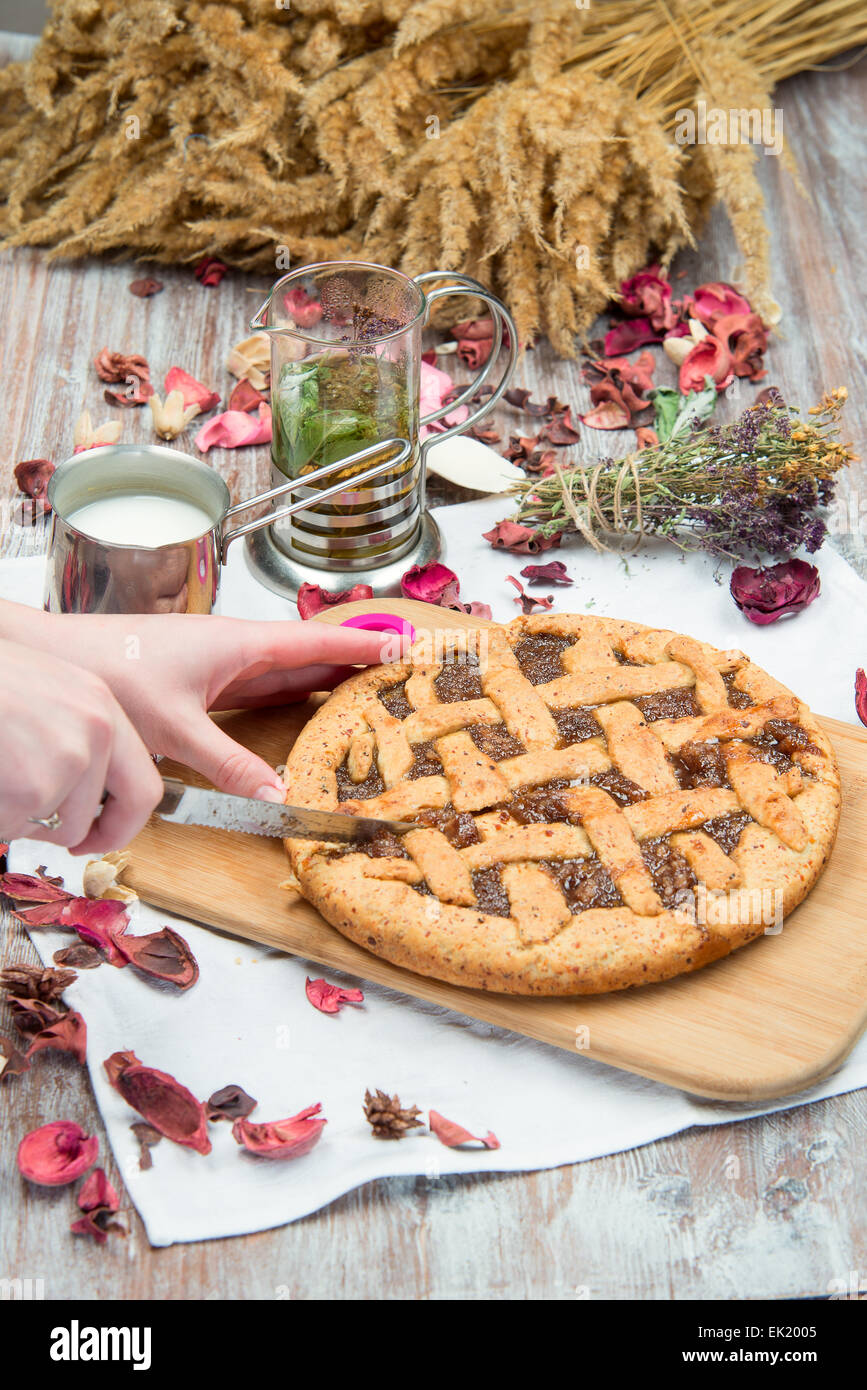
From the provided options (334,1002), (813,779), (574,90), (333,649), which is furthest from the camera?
(574,90)

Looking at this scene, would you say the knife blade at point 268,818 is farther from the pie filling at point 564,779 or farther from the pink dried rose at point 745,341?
the pink dried rose at point 745,341

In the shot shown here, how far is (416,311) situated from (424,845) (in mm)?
864

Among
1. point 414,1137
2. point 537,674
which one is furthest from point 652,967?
point 537,674

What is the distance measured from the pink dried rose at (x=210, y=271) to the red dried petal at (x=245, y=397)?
0.39 meters

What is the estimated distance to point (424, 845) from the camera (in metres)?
1.48

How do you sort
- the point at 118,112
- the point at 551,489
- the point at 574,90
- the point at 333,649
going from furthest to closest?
the point at 118,112 < the point at 574,90 < the point at 551,489 < the point at 333,649

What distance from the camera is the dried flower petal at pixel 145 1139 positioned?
131 cm

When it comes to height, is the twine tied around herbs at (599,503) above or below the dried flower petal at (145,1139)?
above

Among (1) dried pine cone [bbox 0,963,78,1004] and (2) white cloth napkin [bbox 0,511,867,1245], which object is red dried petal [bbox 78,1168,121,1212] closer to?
(2) white cloth napkin [bbox 0,511,867,1245]

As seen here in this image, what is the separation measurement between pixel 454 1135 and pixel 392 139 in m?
1.81

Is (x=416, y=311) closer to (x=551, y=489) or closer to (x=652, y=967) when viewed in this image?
(x=551, y=489)

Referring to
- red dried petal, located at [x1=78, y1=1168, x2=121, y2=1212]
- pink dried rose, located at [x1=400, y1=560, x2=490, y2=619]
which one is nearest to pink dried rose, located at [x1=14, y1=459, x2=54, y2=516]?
pink dried rose, located at [x1=400, y1=560, x2=490, y2=619]

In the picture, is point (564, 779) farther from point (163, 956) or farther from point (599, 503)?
point (599, 503)

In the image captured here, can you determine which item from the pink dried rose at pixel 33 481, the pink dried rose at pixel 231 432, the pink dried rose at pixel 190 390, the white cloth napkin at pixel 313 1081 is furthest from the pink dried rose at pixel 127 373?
the white cloth napkin at pixel 313 1081
